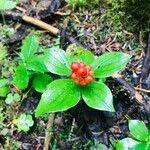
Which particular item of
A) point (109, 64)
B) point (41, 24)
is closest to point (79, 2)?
point (41, 24)

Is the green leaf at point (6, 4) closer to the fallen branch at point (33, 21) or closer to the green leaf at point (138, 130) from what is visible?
the fallen branch at point (33, 21)

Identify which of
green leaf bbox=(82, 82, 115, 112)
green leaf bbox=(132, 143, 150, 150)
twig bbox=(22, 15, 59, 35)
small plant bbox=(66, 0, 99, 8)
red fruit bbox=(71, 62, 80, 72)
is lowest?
green leaf bbox=(132, 143, 150, 150)

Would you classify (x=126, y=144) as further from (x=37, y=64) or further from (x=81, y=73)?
(x=37, y=64)

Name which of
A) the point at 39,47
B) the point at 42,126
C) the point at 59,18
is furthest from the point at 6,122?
the point at 59,18

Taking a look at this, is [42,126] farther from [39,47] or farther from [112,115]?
[39,47]

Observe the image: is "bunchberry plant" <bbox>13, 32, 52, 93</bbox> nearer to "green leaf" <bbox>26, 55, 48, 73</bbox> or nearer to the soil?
"green leaf" <bbox>26, 55, 48, 73</bbox>

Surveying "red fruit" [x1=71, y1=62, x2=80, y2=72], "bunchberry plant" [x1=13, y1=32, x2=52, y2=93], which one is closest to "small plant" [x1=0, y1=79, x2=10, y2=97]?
"bunchberry plant" [x1=13, y1=32, x2=52, y2=93]
